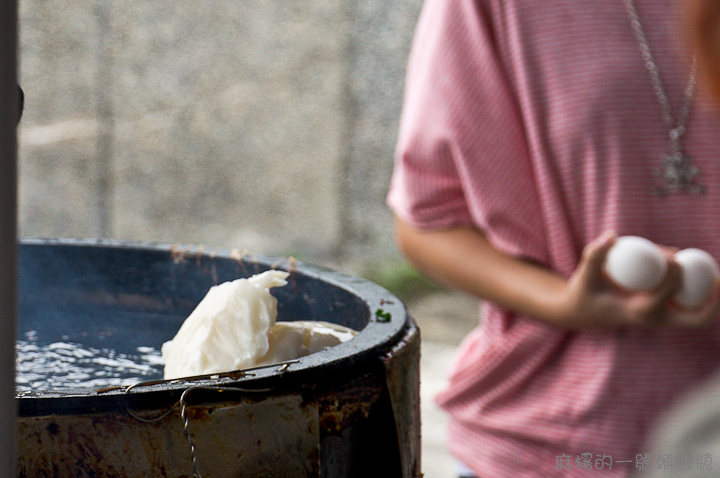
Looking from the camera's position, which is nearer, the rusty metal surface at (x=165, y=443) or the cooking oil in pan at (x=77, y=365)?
the rusty metal surface at (x=165, y=443)

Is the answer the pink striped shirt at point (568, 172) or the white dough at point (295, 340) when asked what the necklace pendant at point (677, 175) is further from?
the white dough at point (295, 340)

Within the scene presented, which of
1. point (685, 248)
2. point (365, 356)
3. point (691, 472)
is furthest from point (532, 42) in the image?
point (691, 472)

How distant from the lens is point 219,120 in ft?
14.8

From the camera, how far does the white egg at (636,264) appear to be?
1.17 meters

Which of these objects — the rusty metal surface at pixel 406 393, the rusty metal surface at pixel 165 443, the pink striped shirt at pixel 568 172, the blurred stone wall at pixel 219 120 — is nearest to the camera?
the rusty metal surface at pixel 165 443

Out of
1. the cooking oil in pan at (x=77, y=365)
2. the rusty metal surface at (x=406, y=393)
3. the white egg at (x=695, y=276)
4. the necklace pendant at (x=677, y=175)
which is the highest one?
the necklace pendant at (x=677, y=175)

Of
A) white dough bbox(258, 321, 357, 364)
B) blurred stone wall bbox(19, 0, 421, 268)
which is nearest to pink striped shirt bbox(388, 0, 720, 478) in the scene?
white dough bbox(258, 321, 357, 364)

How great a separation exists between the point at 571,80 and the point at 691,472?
0.98 meters

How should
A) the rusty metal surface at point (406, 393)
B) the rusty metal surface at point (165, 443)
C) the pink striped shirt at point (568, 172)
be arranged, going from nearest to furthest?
the rusty metal surface at point (165, 443), the rusty metal surface at point (406, 393), the pink striped shirt at point (568, 172)

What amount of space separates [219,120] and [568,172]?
11.6ft

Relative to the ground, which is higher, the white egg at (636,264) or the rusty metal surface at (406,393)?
the white egg at (636,264)

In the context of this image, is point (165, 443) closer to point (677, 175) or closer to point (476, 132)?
point (476, 132)

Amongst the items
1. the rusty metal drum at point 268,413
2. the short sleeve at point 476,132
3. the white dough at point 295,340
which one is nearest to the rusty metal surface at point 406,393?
the rusty metal drum at point 268,413

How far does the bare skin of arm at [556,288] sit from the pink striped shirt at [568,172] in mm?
42
